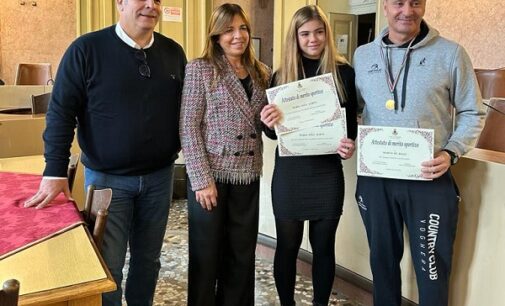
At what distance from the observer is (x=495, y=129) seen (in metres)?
2.43

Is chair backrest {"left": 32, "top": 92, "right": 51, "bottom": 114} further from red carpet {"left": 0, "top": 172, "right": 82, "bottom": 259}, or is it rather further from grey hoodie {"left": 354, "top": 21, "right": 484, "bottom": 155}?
grey hoodie {"left": 354, "top": 21, "right": 484, "bottom": 155}

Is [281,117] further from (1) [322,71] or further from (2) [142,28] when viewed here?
(2) [142,28]

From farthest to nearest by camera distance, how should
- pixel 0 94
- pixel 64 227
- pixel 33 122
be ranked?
1. pixel 0 94
2. pixel 33 122
3. pixel 64 227

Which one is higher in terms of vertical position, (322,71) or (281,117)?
(322,71)

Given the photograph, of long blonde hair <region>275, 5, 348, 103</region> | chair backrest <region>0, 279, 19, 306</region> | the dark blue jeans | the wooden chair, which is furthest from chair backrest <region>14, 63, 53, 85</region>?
chair backrest <region>0, 279, 19, 306</region>

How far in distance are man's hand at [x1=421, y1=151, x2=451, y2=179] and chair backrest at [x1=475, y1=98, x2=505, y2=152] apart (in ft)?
2.59

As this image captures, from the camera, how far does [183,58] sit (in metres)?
2.11

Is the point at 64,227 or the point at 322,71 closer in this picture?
the point at 64,227

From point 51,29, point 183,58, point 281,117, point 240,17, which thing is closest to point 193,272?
point 281,117

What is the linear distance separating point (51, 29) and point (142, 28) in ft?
17.1

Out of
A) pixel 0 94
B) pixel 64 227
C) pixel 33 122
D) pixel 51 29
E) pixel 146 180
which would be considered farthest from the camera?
pixel 51 29

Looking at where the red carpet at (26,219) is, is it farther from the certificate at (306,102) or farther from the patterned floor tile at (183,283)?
the patterned floor tile at (183,283)

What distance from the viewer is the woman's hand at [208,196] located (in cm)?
201

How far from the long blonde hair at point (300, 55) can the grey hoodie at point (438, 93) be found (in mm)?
211
